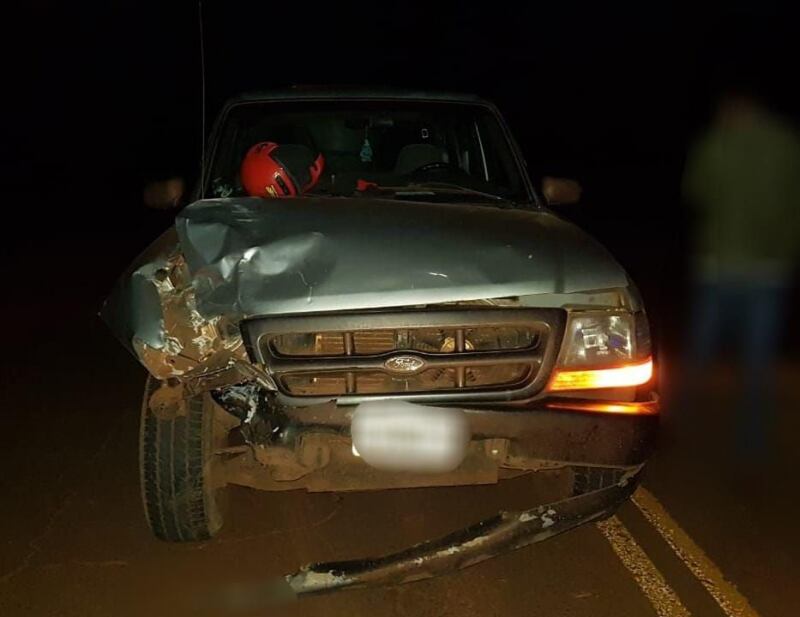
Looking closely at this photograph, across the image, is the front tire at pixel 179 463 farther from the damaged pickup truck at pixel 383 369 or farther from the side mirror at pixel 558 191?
the side mirror at pixel 558 191

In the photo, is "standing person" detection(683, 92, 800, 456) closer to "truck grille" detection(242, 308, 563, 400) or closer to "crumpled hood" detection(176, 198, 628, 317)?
"crumpled hood" detection(176, 198, 628, 317)

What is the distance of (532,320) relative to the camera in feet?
13.1

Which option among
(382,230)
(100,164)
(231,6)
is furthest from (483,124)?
(231,6)

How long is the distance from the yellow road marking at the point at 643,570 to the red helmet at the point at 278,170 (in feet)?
7.25

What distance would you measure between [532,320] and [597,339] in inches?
12.0

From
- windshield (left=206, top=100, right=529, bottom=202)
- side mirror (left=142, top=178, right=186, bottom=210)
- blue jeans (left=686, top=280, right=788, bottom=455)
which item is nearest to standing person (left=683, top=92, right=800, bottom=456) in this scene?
blue jeans (left=686, top=280, right=788, bottom=455)

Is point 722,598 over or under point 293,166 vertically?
under

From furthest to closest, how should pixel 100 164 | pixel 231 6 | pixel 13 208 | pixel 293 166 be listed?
1. pixel 231 6
2. pixel 100 164
3. pixel 13 208
4. pixel 293 166

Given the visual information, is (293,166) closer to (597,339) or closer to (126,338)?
(126,338)

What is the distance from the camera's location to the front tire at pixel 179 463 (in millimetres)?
4102

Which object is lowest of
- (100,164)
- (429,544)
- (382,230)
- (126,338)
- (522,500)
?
(100,164)

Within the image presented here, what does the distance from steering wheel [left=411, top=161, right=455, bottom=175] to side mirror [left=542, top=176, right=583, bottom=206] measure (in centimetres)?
52

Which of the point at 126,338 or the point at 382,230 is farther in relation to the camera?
the point at 382,230

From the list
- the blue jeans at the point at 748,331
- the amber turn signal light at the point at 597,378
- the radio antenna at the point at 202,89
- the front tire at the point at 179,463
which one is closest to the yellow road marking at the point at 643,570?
the amber turn signal light at the point at 597,378
